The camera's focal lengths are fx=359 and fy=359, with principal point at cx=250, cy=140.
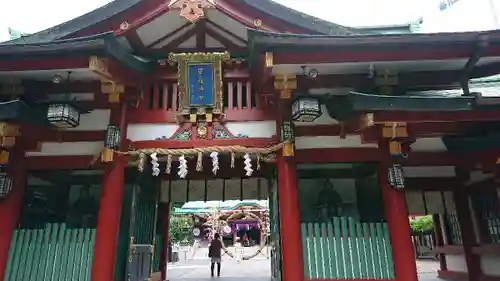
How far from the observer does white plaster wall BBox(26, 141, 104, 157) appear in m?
8.29

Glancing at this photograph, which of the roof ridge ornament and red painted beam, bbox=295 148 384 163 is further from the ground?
the roof ridge ornament

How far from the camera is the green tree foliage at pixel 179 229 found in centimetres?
3544

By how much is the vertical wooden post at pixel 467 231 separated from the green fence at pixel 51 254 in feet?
33.3

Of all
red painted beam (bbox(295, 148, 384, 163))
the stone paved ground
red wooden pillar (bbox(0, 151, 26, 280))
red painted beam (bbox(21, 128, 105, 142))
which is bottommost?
the stone paved ground

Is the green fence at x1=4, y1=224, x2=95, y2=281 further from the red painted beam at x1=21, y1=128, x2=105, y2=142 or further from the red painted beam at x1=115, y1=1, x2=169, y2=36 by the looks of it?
the red painted beam at x1=115, y1=1, x2=169, y2=36

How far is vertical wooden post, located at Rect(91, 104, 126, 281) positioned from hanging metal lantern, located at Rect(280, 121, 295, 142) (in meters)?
3.56

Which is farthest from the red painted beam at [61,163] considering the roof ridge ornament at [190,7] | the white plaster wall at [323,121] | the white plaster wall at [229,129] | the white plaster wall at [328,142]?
the white plaster wall at [323,121]

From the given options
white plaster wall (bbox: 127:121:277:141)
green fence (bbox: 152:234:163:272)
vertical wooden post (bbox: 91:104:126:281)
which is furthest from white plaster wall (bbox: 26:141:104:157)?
green fence (bbox: 152:234:163:272)

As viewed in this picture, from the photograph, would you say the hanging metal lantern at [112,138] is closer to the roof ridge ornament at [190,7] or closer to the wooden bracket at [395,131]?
the roof ridge ornament at [190,7]

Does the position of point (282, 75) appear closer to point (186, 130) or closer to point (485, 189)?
point (186, 130)

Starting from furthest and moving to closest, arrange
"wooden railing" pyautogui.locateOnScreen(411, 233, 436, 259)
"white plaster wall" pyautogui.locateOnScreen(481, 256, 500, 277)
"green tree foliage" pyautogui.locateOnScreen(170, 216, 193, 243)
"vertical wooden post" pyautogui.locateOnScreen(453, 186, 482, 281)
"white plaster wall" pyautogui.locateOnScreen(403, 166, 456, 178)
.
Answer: "green tree foliage" pyautogui.locateOnScreen(170, 216, 193, 243)
"wooden railing" pyautogui.locateOnScreen(411, 233, 436, 259)
"vertical wooden post" pyautogui.locateOnScreen(453, 186, 482, 281)
"white plaster wall" pyautogui.locateOnScreen(403, 166, 456, 178)
"white plaster wall" pyautogui.locateOnScreen(481, 256, 500, 277)

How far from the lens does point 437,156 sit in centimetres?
860

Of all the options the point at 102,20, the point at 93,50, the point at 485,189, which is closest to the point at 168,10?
the point at 102,20

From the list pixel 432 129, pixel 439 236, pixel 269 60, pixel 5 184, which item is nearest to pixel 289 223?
pixel 269 60
